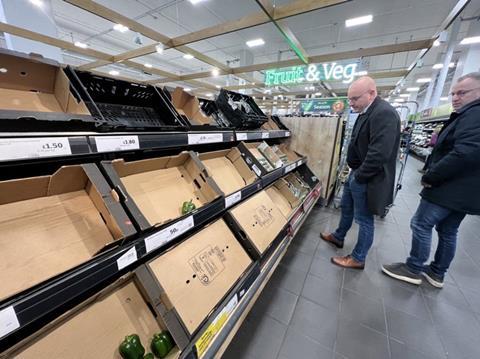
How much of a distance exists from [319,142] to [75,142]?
299 cm

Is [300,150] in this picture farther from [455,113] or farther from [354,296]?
[354,296]

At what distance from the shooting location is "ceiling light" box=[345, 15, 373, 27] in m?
4.75

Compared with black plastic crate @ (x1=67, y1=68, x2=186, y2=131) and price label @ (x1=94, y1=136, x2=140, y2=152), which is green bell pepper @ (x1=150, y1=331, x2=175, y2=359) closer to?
price label @ (x1=94, y1=136, x2=140, y2=152)

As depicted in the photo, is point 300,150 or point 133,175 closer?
point 133,175

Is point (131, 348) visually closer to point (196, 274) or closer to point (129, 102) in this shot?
point (196, 274)

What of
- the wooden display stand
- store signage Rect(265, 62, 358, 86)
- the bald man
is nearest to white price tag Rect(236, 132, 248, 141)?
the bald man

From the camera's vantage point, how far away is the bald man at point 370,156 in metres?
1.58

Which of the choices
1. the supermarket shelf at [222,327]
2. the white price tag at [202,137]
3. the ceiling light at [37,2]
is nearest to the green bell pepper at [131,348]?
the supermarket shelf at [222,327]

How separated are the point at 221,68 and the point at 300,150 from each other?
98.7 inches

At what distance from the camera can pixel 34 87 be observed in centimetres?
89

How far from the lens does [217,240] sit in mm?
1222

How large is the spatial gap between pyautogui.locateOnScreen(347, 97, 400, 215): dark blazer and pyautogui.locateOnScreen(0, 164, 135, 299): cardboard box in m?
1.71

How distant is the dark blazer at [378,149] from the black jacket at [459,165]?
0.93 feet

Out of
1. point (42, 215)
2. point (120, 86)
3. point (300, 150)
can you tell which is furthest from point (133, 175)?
point (300, 150)
